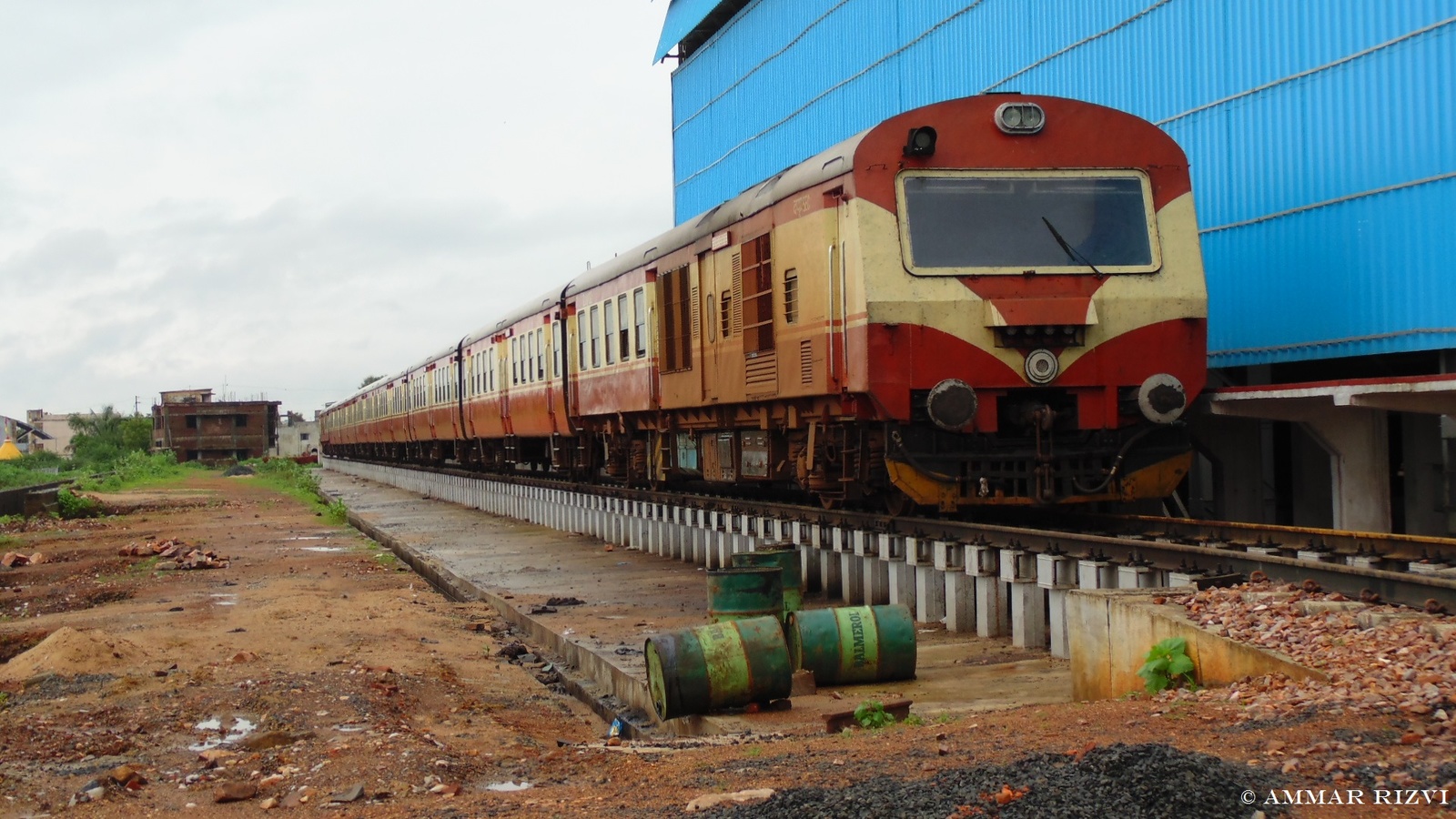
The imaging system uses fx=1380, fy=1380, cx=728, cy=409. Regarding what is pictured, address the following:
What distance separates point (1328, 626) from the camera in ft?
18.9

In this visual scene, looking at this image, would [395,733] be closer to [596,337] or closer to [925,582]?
[925,582]

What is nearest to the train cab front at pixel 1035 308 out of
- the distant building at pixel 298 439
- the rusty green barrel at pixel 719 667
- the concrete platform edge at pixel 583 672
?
the concrete platform edge at pixel 583 672

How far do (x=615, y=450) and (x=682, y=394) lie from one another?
14.3 ft

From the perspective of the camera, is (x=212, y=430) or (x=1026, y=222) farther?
(x=212, y=430)

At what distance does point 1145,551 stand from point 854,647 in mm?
1792

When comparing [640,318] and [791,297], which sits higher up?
[640,318]

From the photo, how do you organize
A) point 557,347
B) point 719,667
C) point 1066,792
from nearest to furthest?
1. point 1066,792
2. point 719,667
3. point 557,347

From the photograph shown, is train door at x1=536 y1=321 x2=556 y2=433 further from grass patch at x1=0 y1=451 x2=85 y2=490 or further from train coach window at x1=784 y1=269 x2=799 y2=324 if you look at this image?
grass patch at x1=0 y1=451 x2=85 y2=490

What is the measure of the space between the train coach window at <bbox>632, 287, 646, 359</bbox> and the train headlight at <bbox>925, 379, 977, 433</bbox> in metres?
7.43

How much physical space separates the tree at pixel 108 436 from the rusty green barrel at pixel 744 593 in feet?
251

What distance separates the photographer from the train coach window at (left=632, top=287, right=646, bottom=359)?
16.9 metres

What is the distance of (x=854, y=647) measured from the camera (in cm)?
770

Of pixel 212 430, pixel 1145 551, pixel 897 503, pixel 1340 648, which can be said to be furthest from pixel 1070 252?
pixel 212 430

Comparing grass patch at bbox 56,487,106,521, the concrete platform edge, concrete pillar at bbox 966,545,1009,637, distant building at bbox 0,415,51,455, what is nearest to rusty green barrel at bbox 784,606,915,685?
the concrete platform edge
